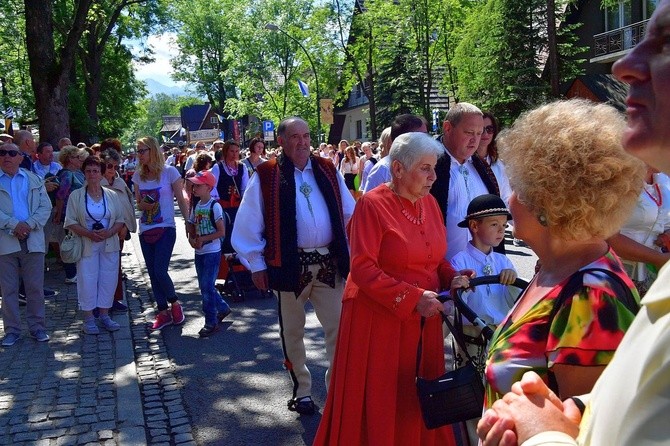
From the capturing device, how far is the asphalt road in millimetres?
4871

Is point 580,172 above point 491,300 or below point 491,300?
above

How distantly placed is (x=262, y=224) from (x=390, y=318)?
1.67 meters

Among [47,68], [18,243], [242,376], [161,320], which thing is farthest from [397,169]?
[47,68]

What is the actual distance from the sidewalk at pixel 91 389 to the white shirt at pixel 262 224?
1.35m

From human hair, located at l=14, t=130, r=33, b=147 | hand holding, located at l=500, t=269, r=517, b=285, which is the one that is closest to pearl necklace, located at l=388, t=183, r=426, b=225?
hand holding, located at l=500, t=269, r=517, b=285

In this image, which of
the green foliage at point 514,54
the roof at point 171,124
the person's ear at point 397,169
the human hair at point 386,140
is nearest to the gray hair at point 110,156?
the human hair at point 386,140

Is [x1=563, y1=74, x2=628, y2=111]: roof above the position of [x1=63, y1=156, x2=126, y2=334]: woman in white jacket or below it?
above

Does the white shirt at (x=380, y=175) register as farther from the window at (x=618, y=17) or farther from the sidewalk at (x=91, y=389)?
the window at (x=618, y=17)

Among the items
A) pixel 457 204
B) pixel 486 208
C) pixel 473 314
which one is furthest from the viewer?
pixel 457 204

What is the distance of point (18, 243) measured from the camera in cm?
723

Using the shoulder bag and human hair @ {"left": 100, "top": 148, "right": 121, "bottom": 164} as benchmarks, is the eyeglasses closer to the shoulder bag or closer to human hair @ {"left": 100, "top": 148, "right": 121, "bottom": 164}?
the shoulder bag

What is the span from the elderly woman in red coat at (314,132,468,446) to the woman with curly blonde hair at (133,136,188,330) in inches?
172

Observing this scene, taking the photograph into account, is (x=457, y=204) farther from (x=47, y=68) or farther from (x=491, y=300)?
(x=47, y=68)

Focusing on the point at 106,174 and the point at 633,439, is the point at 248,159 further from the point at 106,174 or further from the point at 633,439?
the point at 633,439
